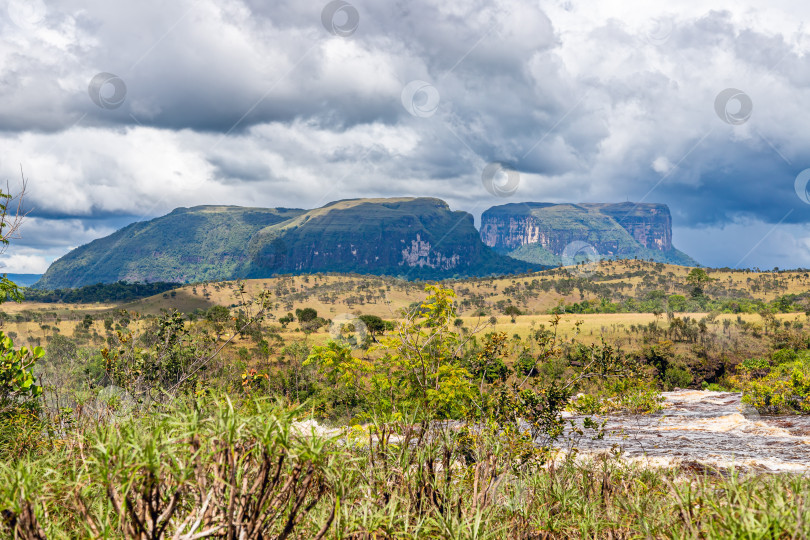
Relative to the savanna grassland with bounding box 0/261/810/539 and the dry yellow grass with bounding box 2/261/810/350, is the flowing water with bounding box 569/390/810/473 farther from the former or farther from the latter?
the dry yellow grass with bounding box 2/261/810/350

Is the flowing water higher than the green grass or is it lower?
lower

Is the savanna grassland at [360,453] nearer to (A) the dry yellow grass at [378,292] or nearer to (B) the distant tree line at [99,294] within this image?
(A) the dry yellow grass at [378,292]

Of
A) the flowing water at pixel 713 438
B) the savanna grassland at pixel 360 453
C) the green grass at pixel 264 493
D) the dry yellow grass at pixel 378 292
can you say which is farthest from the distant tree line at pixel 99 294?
the green grass at pixel 264 493

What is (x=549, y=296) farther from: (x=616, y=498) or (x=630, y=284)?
(x=616, y=498)

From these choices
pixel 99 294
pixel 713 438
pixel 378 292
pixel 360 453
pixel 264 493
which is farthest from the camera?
pixel 99 294

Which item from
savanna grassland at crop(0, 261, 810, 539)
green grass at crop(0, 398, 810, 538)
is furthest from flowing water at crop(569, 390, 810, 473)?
green grass at crop(0, 398, 810, 538)

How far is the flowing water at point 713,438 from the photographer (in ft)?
37.5

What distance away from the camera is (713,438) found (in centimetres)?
1559

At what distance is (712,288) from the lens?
96125mm

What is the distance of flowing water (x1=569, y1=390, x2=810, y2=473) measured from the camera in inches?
450

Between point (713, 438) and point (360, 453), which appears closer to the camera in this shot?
point (360, 453)

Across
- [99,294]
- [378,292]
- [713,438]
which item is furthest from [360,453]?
[99,294]

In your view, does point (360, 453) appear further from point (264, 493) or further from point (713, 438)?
point (713, 438)

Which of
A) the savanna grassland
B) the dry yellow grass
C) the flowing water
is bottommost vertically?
the flowing water
